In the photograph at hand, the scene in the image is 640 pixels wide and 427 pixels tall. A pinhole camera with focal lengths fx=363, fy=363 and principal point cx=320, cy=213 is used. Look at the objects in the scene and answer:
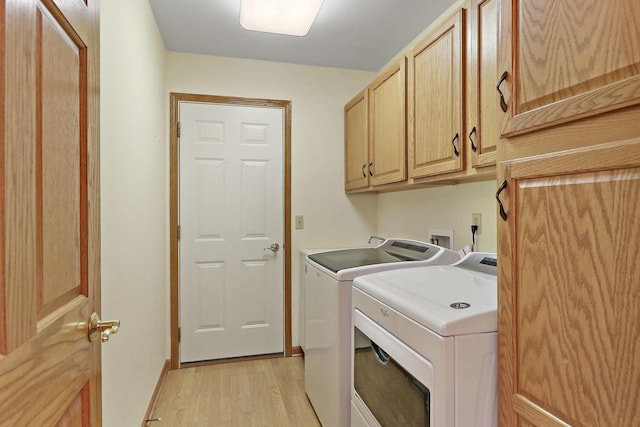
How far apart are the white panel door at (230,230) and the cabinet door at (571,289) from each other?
219 cm

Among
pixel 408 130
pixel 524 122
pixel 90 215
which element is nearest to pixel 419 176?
pixel 408 130

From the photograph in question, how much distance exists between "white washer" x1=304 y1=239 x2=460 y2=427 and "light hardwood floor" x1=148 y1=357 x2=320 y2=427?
17 cm

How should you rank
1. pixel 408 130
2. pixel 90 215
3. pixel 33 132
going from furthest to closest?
pixel 408 130
pixel 90 215
pixel 33 132

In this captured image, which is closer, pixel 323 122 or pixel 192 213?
pixel 192 213

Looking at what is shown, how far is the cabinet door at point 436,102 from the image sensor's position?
5.22ft

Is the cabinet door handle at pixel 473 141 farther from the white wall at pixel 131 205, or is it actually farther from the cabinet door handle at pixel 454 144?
the white wall at pixel 131 205

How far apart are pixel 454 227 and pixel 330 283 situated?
0.85 meters

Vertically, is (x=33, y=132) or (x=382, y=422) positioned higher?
(x=33, y=132)

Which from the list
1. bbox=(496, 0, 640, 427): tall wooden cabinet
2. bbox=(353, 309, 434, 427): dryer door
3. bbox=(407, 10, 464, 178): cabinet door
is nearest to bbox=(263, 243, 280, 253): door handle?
bbox=(407, 10, 464, 178): cabinet door

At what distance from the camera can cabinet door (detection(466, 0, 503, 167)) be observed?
138cm

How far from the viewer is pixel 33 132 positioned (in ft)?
1.88

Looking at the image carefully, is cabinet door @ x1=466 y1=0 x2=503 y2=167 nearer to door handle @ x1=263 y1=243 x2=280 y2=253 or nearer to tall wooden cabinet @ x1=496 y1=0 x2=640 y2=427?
tall wooden cabinet @ x1=496 y1=0 x2=640 y2=427

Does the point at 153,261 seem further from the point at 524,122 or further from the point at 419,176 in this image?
the point at 524,122

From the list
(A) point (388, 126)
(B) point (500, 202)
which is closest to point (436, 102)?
(A) point (388, 126)
